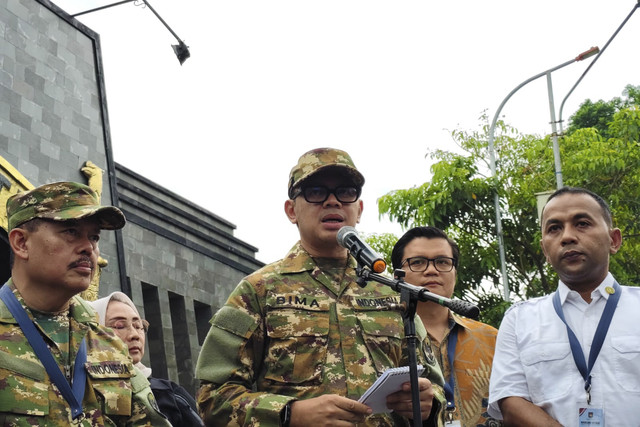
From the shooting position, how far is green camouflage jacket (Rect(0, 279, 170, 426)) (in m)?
3.48

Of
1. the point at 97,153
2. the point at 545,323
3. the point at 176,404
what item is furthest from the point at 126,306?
the point at 97,153

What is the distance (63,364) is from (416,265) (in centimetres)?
275

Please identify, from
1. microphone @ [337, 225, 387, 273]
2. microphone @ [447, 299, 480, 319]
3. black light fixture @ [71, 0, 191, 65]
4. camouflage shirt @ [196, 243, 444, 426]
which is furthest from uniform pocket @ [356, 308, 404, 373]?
black light fixture @ [71, 0, 191, 65]

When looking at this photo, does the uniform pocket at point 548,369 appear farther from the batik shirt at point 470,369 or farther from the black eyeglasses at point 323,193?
the black eyeglasses at point 323,193

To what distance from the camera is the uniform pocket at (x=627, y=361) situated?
4.03 meters

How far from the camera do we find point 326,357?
3975 mm

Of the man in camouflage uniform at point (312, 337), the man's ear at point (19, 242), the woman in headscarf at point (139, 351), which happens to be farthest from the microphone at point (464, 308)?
the woman in headscarf at point (139, 351)

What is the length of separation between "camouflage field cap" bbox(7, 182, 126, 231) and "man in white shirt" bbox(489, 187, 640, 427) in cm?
209

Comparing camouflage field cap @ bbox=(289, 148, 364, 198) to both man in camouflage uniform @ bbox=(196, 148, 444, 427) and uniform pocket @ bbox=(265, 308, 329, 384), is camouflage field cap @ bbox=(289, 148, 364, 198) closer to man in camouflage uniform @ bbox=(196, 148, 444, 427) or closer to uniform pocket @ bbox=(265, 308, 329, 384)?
man in camouflage uniform @ bbox=(196, 148, 444, 427)

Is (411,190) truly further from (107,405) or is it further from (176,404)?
(107,405)

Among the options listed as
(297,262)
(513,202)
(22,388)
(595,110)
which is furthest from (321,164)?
(595,110)

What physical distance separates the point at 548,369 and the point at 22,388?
2.42 metres

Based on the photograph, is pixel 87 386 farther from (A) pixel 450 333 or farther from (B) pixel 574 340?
(A) pixel 450 333

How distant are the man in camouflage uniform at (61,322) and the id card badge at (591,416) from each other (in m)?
1.91
